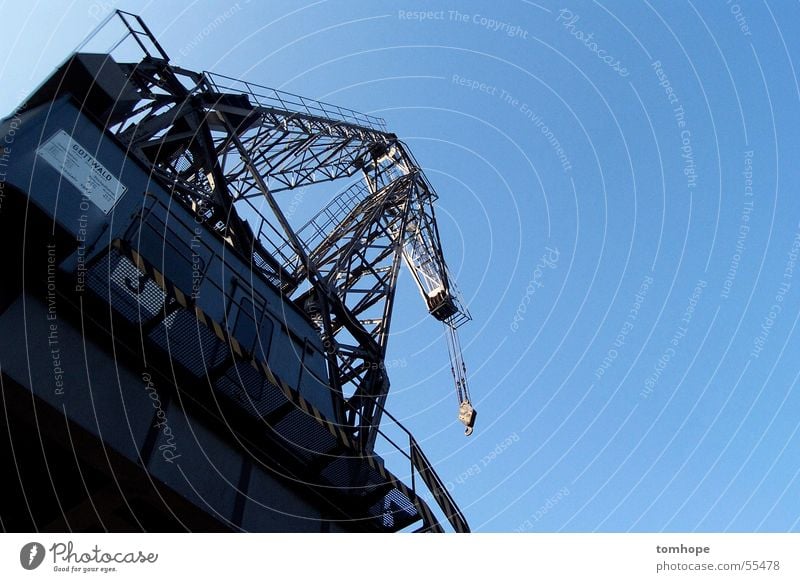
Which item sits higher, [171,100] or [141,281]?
[171,100]

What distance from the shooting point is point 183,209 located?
50.3 feet

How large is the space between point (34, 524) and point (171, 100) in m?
10.7

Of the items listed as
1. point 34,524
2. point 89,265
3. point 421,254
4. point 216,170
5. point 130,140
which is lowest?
point 34,524

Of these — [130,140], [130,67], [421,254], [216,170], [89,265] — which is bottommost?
[89,265]

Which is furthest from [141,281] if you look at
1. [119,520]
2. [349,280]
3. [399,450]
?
[349,280]

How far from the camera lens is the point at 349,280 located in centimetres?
2347

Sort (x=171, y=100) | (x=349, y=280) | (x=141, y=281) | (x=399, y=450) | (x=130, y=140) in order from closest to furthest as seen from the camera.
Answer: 1. (x=141, y=281)
2. (x=130, y=140)
3. (x=399, y=450)
4. (x=171, y=100)
5. (x=349, y=280)

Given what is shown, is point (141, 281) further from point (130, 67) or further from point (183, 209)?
point (130, 67)

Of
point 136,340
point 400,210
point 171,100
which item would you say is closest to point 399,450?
point 136,340

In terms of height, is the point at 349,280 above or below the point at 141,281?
above

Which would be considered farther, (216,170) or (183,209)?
(216,170)

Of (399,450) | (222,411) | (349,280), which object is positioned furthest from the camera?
(349,280)

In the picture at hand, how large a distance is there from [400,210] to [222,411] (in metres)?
17.0

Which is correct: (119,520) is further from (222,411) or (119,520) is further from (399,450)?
(399,450)
